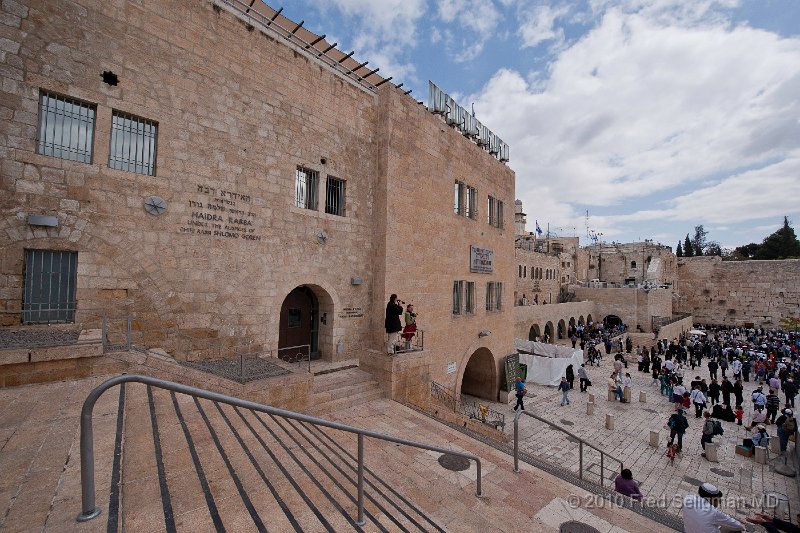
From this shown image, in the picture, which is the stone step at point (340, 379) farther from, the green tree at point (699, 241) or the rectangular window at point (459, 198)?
the green tree at point (699, 241)

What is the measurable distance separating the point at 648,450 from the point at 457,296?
7.84 meters

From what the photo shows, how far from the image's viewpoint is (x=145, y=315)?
6727 millimetres

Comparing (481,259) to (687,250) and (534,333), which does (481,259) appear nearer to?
(534,333)

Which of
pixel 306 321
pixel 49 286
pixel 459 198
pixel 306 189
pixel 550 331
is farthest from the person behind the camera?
pixel 550 331

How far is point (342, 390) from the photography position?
8.04 metres

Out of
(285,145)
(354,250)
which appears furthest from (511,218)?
(285,145)

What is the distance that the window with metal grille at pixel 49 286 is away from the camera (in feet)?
19.1

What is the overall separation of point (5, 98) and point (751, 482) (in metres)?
18.0

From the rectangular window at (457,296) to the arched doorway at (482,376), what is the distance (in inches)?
118

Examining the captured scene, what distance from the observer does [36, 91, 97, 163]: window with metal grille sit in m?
5.95

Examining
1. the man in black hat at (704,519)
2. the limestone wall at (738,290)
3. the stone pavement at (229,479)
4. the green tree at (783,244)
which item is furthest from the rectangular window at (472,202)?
the green tree at (783,244)

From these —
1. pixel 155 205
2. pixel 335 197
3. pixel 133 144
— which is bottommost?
pixel 155 205

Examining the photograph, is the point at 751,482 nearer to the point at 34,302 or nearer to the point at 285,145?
the point at 285,145

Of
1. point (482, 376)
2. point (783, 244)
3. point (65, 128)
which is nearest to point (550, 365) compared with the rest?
point (482, 376)
